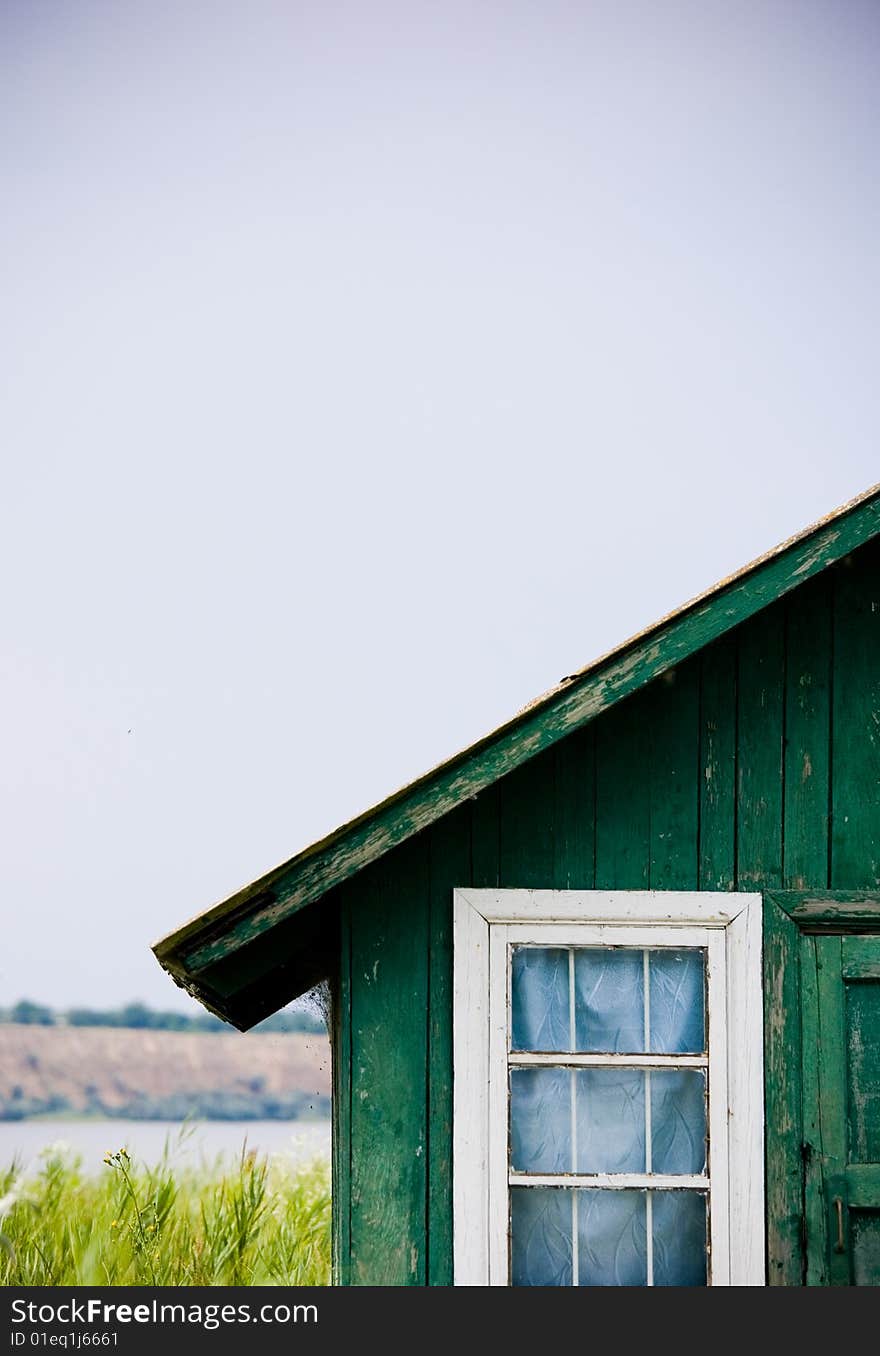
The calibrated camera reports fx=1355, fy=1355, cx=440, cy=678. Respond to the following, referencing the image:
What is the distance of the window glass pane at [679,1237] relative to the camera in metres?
5.15

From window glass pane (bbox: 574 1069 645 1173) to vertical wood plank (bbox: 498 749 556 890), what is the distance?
78 centimetres

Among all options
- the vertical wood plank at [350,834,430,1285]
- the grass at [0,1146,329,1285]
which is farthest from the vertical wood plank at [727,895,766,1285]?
the grass at [0,1146,329,1285]

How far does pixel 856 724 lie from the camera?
5520 millimetres

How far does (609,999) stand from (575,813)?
73 cm

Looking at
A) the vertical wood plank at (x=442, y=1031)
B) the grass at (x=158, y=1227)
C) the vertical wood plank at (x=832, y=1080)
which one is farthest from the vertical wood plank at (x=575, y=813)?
the grass at (x=158, y=1227)

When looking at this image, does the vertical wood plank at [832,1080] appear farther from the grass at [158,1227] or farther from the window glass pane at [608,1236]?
the grass at [158,1227]

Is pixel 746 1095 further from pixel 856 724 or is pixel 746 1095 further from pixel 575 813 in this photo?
pixel 856 724

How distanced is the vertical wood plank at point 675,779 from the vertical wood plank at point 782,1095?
0.38m

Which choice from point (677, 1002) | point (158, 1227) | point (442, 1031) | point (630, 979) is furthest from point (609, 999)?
point (158, 1227)

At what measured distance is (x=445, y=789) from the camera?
497 centimetres

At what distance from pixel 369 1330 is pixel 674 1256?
1185 millimetres

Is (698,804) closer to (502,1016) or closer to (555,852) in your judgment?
(555,852)

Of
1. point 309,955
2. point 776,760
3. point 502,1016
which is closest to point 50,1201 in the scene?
point 309,955

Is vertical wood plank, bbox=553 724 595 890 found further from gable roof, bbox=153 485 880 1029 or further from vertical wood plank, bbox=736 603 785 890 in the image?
vertical wood plank, bbox=736 603 785 890
